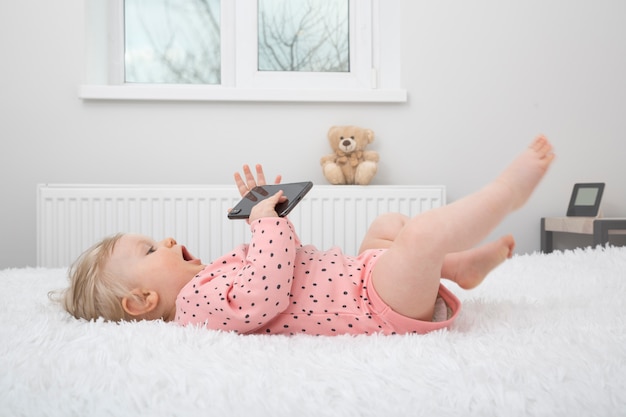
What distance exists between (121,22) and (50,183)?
0.75 metres

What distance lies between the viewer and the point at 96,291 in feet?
3.38

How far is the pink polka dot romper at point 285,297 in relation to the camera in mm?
921

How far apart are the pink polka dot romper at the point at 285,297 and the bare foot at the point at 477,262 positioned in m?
0.05

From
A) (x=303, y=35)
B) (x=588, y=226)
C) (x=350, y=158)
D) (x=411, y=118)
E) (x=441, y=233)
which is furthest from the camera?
(x=303, y=35)

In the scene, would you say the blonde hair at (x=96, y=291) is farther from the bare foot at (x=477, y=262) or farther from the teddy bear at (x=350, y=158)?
the teddy bear at (x=350, y=158)

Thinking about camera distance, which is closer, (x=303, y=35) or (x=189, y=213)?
(x=189, y=213)

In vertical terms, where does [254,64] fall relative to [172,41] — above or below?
below

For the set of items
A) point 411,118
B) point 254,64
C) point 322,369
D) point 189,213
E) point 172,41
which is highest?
point 172,41

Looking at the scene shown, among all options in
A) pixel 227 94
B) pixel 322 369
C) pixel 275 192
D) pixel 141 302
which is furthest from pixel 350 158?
pixel 322 369

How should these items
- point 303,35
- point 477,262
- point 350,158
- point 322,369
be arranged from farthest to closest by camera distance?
point 303,35, point 350,158, point 477,262, point 322,369

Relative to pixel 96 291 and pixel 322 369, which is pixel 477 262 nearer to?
pixel 322 369

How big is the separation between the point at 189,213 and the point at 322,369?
60.8 inches

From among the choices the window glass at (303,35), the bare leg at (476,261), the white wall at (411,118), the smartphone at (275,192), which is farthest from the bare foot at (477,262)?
the window glass at (303,35)

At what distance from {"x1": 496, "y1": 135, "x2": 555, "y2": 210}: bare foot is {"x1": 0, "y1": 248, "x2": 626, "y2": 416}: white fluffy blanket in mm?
209
